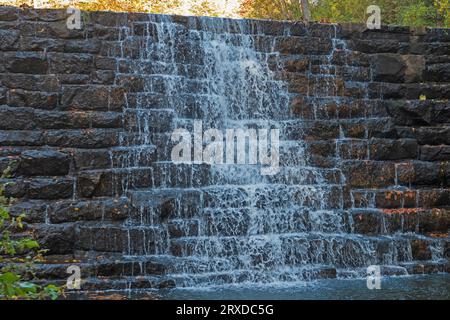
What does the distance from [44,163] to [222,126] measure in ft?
11.5

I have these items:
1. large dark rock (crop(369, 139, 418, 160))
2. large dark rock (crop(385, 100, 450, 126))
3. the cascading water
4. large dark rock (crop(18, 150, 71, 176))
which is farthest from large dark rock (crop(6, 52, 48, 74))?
large dark rock (crop(385, 100, 450, 126))

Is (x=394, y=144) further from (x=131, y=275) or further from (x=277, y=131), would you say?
(x=131, y=275)

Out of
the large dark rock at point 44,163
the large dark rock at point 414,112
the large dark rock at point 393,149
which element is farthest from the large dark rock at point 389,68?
the large dark rock at point 44,163

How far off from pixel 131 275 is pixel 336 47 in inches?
300

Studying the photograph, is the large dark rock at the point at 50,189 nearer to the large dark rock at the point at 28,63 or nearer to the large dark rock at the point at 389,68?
the large dark rock at the point at 28,63

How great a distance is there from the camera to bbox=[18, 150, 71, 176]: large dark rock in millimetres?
9961

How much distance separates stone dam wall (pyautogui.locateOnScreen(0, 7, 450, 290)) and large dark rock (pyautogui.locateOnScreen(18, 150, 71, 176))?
2cm

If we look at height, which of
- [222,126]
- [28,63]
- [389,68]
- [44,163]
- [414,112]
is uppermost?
[389,68]

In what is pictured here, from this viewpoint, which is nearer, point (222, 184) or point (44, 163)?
point (44, 163)

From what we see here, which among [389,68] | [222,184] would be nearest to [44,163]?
[222,184]

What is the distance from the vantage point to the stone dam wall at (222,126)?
9.34 meters

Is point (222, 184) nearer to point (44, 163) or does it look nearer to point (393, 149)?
point (44, 163)

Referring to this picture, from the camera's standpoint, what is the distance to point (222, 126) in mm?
12078
